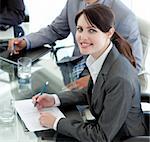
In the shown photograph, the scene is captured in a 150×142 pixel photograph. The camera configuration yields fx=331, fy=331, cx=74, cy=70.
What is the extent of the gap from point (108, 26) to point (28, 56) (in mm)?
738

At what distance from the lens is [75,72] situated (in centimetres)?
189

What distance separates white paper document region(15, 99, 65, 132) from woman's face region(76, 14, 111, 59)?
1.04 ft

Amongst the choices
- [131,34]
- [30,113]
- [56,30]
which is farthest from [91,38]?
[56,30]

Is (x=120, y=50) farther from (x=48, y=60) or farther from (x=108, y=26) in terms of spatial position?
(x=48, y=60)

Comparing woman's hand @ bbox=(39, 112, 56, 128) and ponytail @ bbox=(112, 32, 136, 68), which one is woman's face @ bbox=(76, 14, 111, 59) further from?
woman's hand @ bbox=(39, 112, 56, 128)

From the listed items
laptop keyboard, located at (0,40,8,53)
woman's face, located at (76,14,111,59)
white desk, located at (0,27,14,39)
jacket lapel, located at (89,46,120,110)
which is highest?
woman's face, located at (76,14,111,59)

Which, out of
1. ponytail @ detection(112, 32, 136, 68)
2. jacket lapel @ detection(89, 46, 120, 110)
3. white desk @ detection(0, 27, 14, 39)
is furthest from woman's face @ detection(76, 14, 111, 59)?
white desk @ detection(0, 27, 14, 39)

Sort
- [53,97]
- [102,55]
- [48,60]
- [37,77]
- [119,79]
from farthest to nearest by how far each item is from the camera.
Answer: [48,60] → [37,77] → [53,97] → [102,55] → [119,79]

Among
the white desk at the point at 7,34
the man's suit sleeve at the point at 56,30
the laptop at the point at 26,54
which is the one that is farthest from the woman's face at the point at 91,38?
the white desk at the point at 7,34

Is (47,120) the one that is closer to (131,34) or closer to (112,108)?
(112,108)

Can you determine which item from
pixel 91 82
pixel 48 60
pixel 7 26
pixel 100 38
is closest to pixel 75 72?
pixel 48 60

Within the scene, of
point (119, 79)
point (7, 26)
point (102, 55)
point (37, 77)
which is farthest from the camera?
point (7, 26)

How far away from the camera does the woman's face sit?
1.44 meters

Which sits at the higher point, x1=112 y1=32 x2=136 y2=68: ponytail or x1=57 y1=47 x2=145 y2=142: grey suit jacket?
x1=112 y1=32 x2=136 y2=68: ponytail
